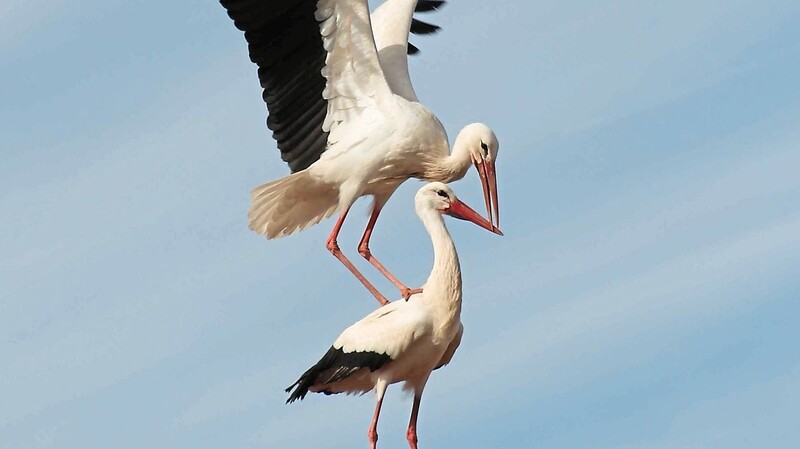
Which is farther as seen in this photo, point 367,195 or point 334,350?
point 367,195

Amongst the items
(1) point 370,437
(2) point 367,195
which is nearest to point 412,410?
(1) point 370,437

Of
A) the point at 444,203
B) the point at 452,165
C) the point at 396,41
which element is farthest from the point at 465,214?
the point at 396,41

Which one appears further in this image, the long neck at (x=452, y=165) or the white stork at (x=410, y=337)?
the long neck at (x=452, y=165)

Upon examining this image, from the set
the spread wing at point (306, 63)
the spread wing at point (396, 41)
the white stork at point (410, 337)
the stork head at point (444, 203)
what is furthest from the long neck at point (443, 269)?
the spread wing at point (396, 41)

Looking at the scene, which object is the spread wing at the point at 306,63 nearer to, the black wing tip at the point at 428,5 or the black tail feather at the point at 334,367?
the black tail feather at the point at 334,367

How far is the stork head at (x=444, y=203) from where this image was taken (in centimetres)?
1472

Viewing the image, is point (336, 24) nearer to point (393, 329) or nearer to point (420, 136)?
point (420, 136)

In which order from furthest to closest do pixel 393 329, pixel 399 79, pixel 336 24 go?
pixel 399 79, pixel 336 24, pixel 393 329

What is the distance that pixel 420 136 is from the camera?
15.4m

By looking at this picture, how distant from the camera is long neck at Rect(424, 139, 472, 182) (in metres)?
15.5

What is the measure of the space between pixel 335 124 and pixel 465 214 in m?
1.42

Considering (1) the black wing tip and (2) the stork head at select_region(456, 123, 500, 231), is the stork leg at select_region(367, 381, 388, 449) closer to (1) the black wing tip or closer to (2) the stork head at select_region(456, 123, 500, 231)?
(2) the stork head at select_region(456, 123, 500, 231)

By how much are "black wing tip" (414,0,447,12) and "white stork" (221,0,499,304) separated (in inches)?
132

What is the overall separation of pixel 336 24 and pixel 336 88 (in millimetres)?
509
